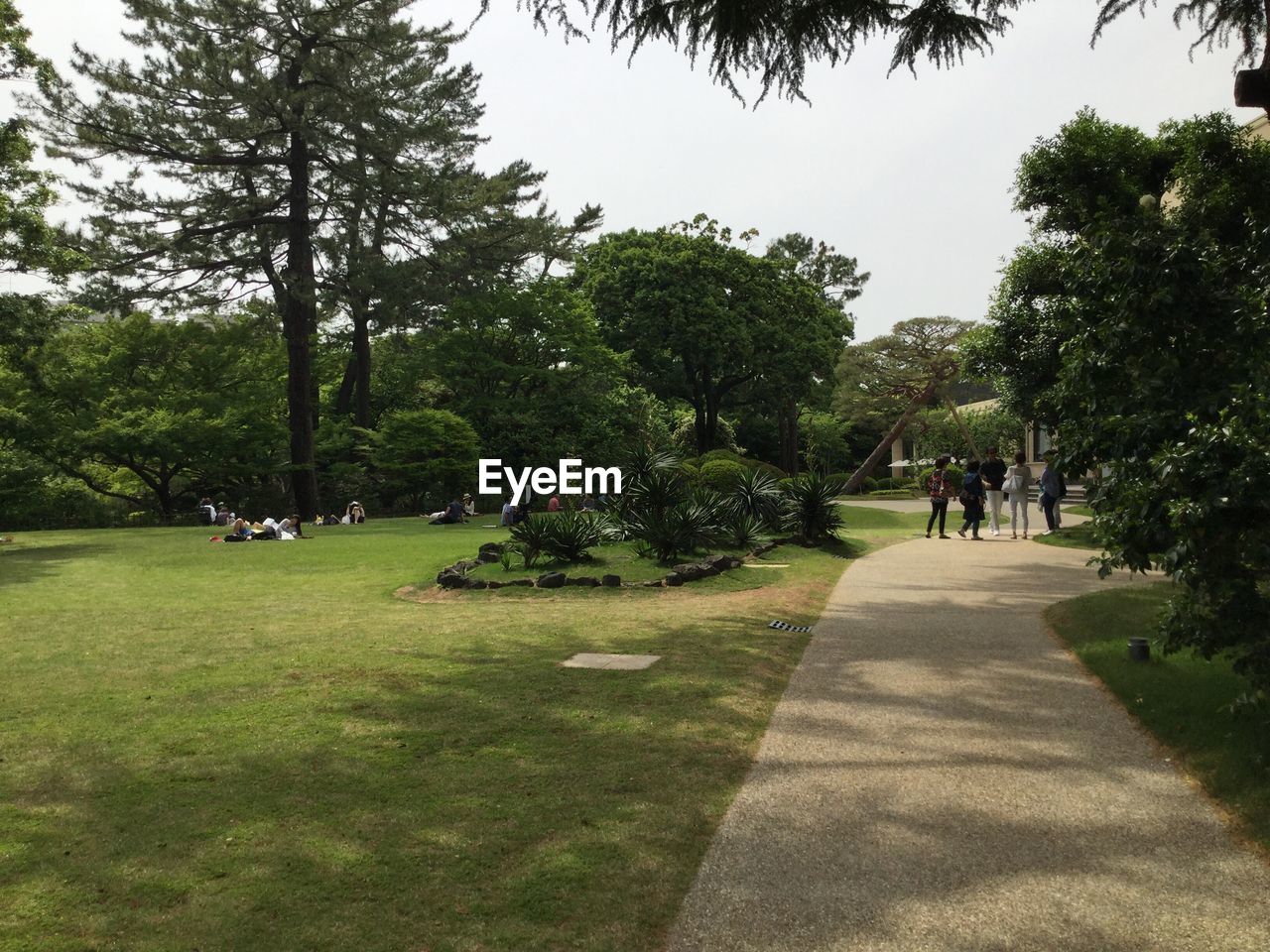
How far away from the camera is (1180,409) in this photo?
4922mm

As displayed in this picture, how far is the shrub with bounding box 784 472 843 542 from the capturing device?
56.2 feet

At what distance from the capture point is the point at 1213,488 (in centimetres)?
415

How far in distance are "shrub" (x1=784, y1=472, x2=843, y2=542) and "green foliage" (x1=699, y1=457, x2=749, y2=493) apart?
2084 mm

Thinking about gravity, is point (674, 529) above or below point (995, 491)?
below

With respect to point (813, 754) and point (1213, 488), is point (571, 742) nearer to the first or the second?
point (813, 754)

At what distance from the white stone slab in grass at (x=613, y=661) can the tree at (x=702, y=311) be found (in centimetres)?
3155

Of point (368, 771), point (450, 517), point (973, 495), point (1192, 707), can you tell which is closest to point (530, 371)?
point (450, 517)

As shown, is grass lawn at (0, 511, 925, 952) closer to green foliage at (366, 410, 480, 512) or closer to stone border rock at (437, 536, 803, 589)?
stone border rock at (437, 536, 803, 589)

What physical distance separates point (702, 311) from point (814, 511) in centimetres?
2367

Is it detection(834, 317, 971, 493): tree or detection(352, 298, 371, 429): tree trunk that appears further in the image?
detection(834, 317, 971, 493): tree

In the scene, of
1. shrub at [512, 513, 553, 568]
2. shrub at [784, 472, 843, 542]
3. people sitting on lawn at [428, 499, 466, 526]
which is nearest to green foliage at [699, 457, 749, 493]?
shrub at [784, 472, 843, 542]

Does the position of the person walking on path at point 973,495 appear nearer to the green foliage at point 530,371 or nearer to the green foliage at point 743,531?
the green foliage at point 743,531

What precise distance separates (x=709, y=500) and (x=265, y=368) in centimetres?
2451

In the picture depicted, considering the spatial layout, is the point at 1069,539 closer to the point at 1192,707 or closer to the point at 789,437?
the point at 1192,707
